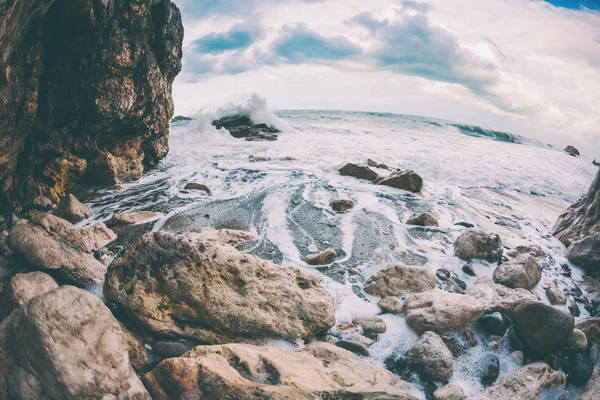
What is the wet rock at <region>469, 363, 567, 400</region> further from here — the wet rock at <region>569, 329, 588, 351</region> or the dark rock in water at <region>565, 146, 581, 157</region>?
the dark rock in water at <region>565, 146, 581, 157</region>

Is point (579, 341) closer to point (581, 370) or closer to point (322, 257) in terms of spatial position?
point (581, 370)

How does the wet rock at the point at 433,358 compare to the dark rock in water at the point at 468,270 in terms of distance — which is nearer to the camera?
the wet rock at the point at 433,358

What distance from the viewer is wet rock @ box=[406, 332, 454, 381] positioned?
328cm

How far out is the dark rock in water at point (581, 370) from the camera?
3359mm

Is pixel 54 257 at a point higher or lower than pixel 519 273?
higher

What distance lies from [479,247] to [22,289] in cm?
582

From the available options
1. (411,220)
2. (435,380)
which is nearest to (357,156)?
(411,220)

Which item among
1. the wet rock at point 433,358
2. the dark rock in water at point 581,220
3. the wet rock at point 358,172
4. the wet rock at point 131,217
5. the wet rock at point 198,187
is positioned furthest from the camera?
the wet rock at point 358,172

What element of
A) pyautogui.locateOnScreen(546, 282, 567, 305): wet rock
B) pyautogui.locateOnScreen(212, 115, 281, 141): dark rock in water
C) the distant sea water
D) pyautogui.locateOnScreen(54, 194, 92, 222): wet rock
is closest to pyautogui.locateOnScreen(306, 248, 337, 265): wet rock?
the distant sea water

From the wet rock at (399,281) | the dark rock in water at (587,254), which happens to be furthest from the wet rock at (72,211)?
the dark rock in water at (587,254)

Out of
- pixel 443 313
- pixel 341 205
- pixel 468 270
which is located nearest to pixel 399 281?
pixel 443 313

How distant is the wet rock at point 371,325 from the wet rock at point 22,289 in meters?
3.10

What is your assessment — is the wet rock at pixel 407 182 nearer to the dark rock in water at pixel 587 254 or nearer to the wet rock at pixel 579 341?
the dark rock in water at pixel 587 254

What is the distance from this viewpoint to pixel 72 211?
6.45 metres
